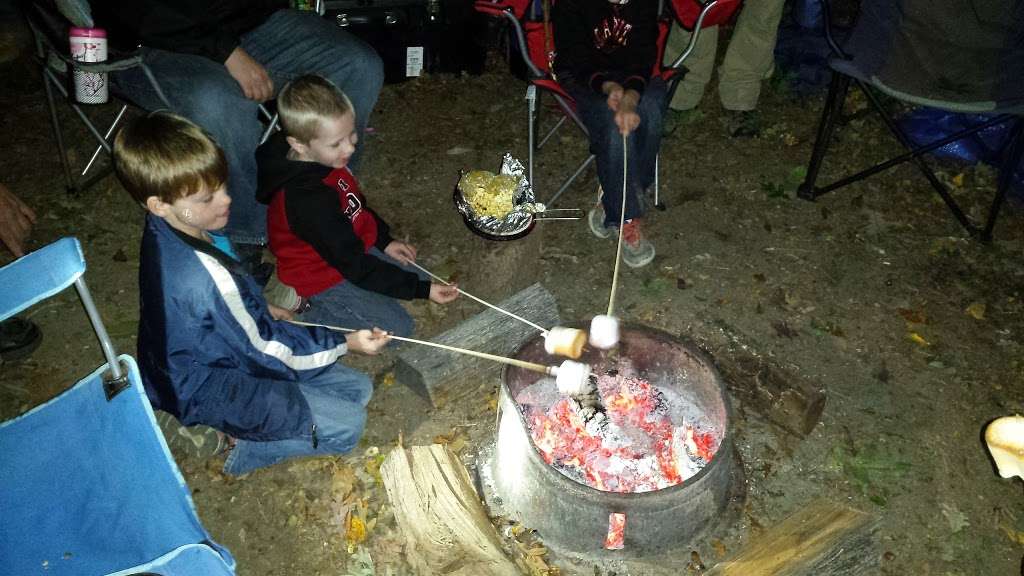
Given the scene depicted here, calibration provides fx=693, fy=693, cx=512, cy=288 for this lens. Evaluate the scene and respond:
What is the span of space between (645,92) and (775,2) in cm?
193

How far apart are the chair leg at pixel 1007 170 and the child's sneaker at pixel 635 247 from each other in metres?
2.17

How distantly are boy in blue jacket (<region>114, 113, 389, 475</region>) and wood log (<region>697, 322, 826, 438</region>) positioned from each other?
1.73 m

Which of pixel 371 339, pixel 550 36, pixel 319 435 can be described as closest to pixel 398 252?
pixel 371 339

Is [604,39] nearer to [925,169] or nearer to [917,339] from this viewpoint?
[925,169]

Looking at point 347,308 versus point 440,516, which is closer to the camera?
point 440,516

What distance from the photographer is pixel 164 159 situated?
2582mm

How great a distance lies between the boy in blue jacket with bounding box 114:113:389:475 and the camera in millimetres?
2578

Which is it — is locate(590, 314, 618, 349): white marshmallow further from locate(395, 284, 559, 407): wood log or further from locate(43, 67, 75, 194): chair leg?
locate(43, 67, 75, 194): chair leg

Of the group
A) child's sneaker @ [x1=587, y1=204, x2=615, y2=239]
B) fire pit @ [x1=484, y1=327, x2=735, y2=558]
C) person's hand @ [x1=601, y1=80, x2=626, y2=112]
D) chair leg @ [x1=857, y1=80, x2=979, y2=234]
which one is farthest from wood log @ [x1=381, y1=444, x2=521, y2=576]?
chair leg @ [x1=857, y1=80, x2=979, y2=234]

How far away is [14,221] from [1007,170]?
236 inches

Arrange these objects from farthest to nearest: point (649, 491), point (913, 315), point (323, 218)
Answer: point (913, 315)
point (323, 218)
point (649, 491)

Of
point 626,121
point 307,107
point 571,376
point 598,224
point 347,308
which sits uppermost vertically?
point 307,107

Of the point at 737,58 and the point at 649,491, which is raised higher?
the point at 737,58

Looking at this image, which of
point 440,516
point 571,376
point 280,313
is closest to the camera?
point 571,376
